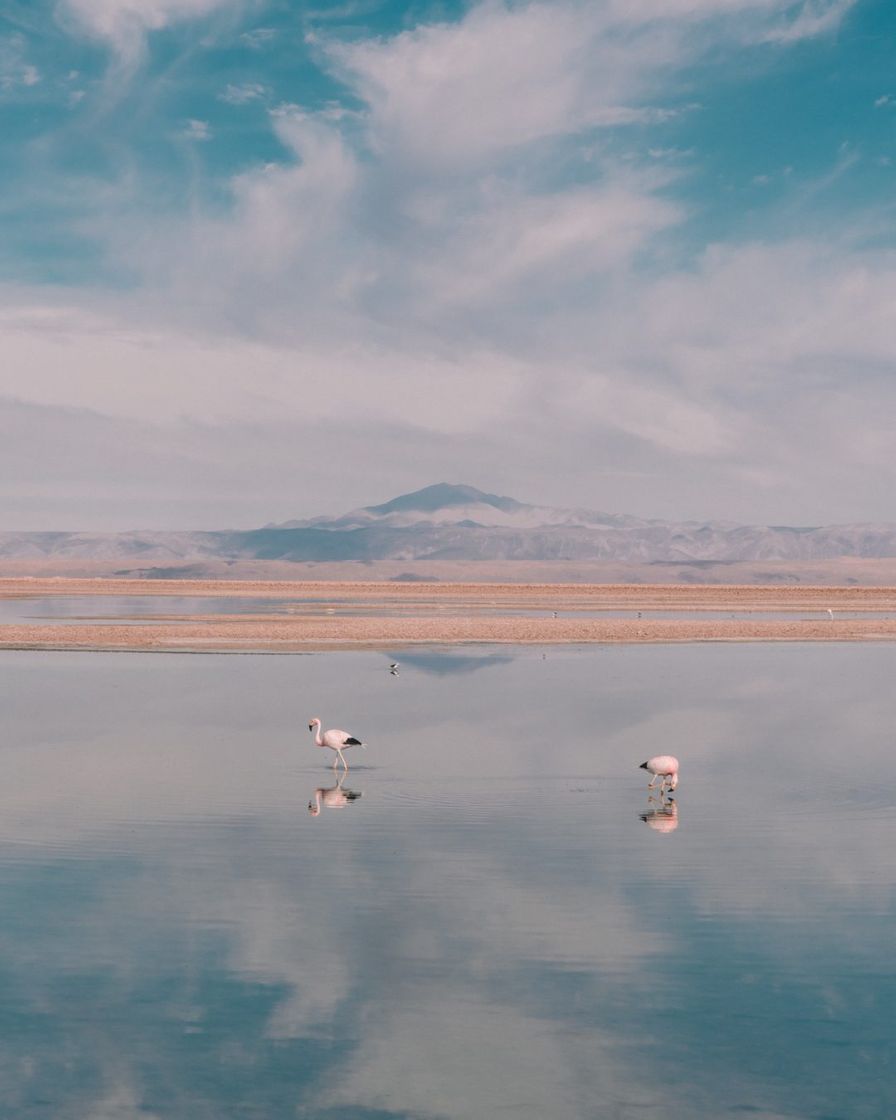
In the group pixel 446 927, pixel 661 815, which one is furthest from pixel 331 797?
Result: pixel 446 927

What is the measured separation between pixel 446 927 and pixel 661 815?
5.86 m

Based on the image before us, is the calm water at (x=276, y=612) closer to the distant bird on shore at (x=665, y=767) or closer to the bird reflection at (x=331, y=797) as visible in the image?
the bird reflection at (x=331, y=797)

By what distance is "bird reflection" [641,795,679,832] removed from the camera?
51.5 ft

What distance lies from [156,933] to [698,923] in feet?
15.4

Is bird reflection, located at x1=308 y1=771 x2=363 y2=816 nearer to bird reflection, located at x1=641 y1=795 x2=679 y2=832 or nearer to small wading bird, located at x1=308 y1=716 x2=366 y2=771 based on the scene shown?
small wading bird, located at x1=308 y1=716 x2=366 y2=771

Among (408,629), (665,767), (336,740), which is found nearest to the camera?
(665,767)

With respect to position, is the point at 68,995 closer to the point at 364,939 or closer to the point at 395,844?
the point at 364,939

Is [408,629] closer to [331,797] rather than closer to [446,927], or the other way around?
[331,797]

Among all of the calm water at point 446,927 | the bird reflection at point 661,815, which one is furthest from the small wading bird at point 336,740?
the bird reflection at point 661,815

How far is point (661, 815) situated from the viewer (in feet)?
53.6

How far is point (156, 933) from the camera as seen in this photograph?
1086 cm

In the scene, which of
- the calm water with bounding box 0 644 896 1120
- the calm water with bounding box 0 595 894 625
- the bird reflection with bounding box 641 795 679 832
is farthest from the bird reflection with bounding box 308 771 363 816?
the calm water with bounding box 0 595 894 625

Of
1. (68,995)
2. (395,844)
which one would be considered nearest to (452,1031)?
(68,995)

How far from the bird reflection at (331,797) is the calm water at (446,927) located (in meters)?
0.10
